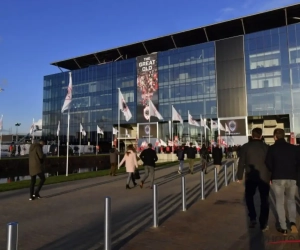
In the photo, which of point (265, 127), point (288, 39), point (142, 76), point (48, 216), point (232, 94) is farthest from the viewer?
point (142, 76)

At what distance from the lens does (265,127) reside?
61.0 metres

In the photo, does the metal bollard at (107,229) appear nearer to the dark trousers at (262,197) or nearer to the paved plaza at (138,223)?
the paved plaza at (138,223)

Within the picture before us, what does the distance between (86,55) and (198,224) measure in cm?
7212

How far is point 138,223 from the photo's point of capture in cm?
702

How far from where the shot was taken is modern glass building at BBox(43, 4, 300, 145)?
174 feet

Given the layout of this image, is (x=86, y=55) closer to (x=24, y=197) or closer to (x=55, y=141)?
(x=55, y=141)

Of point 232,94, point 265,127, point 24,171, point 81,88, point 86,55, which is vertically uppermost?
point 86,55

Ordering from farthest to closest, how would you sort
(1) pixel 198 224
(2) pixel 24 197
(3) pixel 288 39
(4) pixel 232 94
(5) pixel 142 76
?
(5) pixel 142 76, (4) pixel 232 94, (3) pixel 288 39, (2) pixel 24 197, (1) pixel 198 224

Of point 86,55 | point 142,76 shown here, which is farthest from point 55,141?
point 142,76

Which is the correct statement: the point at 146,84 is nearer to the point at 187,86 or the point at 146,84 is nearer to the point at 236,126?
the point at 187,86

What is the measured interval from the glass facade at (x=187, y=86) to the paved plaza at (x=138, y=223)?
4626 centimetres

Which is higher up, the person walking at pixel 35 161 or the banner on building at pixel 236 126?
the banner on building at pixel 236 126

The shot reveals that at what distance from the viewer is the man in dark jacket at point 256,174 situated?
6344 millimetres

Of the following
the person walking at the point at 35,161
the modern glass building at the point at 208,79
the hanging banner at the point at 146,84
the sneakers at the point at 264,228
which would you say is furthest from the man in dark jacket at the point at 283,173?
the hanging banner at the point at 146,84
